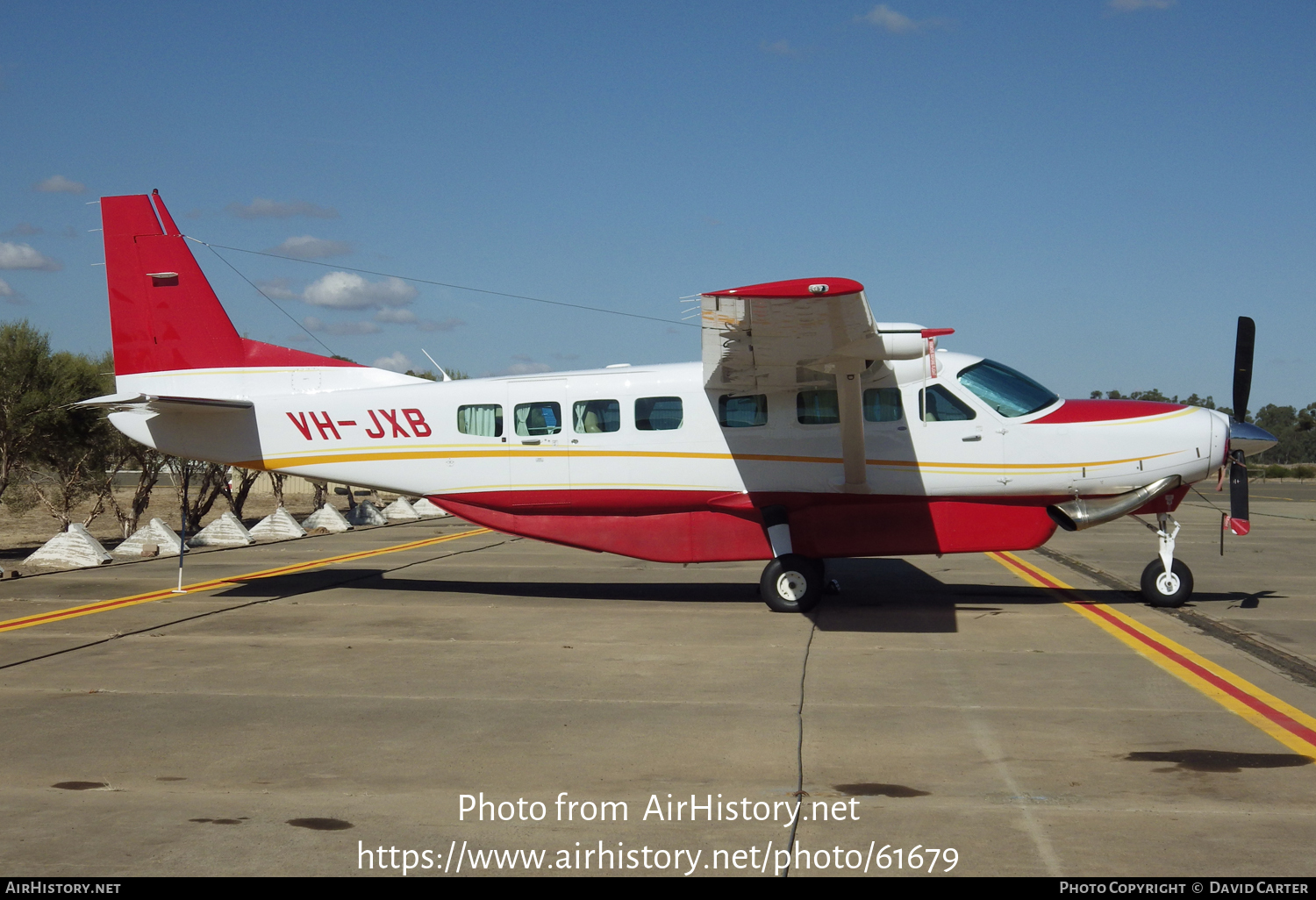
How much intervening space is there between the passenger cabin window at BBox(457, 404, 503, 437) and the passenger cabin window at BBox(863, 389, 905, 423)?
4.39 m

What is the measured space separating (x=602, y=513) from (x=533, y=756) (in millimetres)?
6152

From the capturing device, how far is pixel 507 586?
13.8 meters

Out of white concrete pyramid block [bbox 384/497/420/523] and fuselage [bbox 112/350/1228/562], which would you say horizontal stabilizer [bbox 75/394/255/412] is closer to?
fuselage [bbox 112/350/1228/562]

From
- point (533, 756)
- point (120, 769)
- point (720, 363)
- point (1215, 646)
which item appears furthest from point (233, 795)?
point (1215, 646)

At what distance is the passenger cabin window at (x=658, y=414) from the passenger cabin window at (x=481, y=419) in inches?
68.1

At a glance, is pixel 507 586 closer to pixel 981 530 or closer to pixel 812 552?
pixel 812 552

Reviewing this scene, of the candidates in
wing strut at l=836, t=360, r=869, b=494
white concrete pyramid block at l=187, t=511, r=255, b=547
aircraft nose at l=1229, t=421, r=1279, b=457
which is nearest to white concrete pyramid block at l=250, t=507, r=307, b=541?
white concrete pyramid block at l=187, t=511, r=255, b=547

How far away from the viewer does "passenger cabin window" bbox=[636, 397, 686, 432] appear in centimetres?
1170

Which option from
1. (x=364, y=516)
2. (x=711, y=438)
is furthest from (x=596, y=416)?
(x=364, y=516)

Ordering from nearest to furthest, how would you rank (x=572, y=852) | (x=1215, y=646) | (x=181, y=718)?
(x=572, y=852)
(x=181, y=718)
(x=1215, y=646)

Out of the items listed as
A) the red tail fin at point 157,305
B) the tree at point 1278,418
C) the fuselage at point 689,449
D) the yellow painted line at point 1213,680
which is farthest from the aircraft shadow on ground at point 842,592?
the tree at point 1278,418

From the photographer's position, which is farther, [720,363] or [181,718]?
[720,363]

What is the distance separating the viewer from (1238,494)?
444 inches

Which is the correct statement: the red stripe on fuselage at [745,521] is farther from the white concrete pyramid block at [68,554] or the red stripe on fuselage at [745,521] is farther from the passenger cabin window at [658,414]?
the white concrete pyramid block at [68,554]
